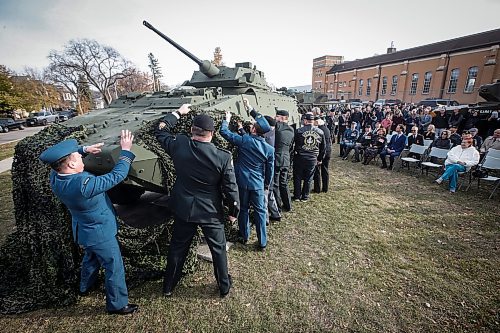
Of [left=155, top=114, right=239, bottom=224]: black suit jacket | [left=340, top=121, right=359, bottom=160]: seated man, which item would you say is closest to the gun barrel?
[left=155, top=114, right=239, bottom=224]: black suit jacket

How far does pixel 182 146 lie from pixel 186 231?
1007 millimetres

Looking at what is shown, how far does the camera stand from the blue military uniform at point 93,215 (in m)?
2.62

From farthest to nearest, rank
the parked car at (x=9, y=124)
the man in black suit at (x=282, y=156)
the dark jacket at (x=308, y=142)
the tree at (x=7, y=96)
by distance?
the tree at (x=7, y=96), the parked car at (x=9, y=124), the dark jacket at (x=308, y=142), the man in black suit at (x=282, y=156)

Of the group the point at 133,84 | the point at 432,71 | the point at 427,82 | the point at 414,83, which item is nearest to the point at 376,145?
the point at 432,71

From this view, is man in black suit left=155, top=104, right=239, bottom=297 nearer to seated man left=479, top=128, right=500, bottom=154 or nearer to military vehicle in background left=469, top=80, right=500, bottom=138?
seated man left=479, top=128, right=500, bottom=154

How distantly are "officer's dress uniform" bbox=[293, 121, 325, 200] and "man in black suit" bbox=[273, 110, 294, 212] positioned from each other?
0.59 meters

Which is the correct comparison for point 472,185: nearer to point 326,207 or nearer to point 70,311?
point 326,207

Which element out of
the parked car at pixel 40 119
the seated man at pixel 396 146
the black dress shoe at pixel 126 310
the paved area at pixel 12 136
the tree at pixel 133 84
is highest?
the tree at pixel 133 84

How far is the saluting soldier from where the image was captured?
6.50 metres

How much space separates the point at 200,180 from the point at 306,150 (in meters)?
3.85

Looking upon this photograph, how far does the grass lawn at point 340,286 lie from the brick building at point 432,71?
39.5m

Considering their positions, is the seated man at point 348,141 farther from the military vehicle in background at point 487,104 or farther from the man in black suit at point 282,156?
the man in black suit at point 282,156

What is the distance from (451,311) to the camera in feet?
10.9

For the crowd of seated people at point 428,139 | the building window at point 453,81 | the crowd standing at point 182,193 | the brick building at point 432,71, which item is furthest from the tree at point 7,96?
the building window at point 453,81
